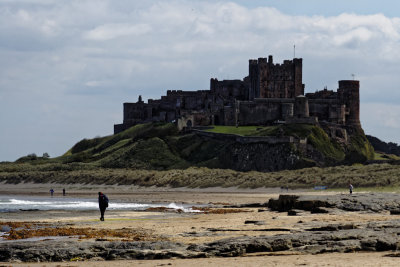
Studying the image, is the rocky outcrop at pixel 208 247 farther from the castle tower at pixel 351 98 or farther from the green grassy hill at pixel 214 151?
the castle tower at pixel 351 98

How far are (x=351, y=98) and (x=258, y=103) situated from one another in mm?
13862

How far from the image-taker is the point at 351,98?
10900 centimetres

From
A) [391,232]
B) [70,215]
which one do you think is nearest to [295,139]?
[70,215]

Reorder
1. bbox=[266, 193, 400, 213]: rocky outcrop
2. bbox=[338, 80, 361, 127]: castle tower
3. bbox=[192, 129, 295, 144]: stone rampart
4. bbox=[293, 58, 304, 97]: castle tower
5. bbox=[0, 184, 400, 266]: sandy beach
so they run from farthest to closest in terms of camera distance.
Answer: bbox=[293, 58, 304, 97]: castle tower, bbox=[338, 80, 361, 127]: castle tower, bbox=[192, 129, 295, 144]: stone rampart, bbox=[266, 193, 400, 213]: rocky outcrop, bbox=[0, 184, 400, 266]: sandy beach

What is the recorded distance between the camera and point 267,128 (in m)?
96.5

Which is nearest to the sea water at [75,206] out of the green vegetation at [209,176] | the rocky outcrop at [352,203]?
the rocky outcrop at [352,203]

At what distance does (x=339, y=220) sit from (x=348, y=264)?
10086 millimetres

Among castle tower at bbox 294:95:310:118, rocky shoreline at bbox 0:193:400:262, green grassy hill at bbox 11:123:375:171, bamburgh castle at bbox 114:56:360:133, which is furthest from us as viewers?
bamburgh castle at bbox 114:56:360:133

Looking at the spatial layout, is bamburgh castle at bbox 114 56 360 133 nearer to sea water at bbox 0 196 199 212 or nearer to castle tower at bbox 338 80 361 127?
castle tower at bbox 338 80 361 127

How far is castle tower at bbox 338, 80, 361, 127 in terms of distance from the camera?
108375mm

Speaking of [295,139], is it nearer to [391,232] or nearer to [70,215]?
[70,215]

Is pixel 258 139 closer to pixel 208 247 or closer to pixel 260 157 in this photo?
pixel 260 157

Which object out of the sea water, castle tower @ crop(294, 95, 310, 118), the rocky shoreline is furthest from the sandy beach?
castle tower @ crop(294, 95, 310, 118)

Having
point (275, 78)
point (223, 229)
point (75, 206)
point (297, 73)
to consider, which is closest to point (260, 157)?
point (275, 78)
